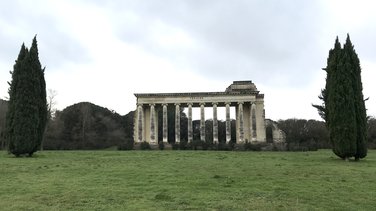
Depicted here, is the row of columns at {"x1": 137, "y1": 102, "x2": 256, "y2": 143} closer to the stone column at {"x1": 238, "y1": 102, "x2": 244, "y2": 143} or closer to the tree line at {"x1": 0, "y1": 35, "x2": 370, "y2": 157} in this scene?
the stone column at {"x1": 238, "y1": 102, "x2": 244, "y2": 143}

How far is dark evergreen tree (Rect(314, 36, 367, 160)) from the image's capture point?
1044 inches

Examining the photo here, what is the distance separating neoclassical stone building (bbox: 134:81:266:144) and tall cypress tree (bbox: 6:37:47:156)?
33.6 m

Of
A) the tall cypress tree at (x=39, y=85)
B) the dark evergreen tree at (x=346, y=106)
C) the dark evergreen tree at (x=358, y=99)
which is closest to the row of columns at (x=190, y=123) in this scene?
the tall cypress tree at (x=39, y=85)

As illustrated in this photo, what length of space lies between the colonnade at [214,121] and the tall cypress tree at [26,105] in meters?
33.2

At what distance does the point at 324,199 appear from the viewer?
1118 centimetres

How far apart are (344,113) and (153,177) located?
16112mm

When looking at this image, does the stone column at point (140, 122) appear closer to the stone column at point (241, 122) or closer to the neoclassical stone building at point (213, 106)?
the neoclassical stone building at point (213, 106)

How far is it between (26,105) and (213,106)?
1512 inches

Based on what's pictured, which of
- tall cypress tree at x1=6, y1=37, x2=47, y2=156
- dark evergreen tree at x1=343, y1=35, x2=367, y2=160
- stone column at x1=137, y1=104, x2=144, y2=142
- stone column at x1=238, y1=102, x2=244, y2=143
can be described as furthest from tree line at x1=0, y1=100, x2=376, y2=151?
dark evergreen tree at x1=343, y1=35, x2=367, y2=160

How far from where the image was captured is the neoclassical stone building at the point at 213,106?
65000 mm

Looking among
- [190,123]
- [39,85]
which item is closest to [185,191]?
[39,85]

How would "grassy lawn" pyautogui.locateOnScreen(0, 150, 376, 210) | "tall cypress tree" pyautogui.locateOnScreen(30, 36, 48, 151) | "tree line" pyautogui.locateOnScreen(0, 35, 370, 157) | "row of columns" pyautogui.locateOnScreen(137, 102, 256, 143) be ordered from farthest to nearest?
"row of columns" pyautogui.locateOnScreen(137, 102, 256, 143) < "tall cypress tree" pyautogui.locateOnScreen(30, 36, 48, 151) < "tree line" pyautogui.locateOnScreen(0, 35, 370, 157) < "grassy lawn" pyautogui.locateOnScreen(0, 150, 376, 210)

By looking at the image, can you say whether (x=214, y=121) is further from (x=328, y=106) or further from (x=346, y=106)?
(x=346, y=106)

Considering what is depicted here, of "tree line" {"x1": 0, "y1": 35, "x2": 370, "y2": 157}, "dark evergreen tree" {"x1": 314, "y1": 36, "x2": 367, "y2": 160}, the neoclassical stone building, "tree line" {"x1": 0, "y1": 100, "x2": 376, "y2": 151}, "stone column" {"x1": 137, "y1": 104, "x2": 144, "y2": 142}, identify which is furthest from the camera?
"tree line" {"x1": 0, "y1": 100, "x2": 376, "y2": 151}
